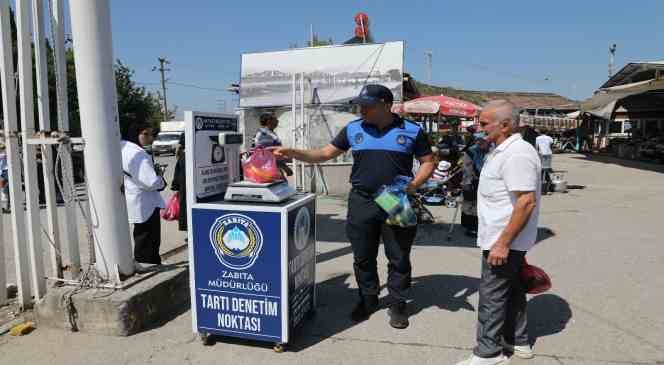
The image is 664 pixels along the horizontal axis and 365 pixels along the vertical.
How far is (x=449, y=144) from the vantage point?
11625mm

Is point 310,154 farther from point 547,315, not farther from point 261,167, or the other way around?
point 547,315

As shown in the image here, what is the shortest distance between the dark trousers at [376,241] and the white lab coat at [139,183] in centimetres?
189

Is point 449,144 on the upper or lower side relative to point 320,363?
upper

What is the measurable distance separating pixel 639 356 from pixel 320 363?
2.20 metres

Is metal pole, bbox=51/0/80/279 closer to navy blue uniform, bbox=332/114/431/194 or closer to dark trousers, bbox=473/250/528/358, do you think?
navy blue uniform, bbox=332/114/431/194

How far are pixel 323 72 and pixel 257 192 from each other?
308 inches

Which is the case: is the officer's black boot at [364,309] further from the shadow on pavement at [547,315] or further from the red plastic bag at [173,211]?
the red plastic bag at [173,211]

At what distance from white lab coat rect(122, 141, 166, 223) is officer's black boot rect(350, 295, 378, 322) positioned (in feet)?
6.93

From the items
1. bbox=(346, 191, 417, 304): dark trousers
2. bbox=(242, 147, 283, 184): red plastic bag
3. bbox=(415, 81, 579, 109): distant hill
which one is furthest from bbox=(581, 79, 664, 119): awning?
bbox=(415, 81, 579, 109): distant hill

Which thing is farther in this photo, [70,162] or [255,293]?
[70,162]

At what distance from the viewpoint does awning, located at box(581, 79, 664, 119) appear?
47.2 ft

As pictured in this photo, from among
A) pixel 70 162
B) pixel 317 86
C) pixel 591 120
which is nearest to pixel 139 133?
pixel 70 162

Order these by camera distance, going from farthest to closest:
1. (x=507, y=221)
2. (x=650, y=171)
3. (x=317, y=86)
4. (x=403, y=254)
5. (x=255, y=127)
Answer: (x=650, y=171) < (x=255, y=127) < (x=317, y=86) < (x=403, y=254) < (x=507, y=221)

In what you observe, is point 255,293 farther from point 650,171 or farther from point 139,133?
point 650,171
